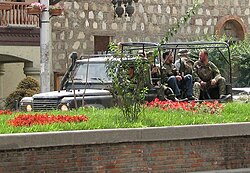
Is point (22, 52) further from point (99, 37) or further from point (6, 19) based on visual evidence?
point (99, 37)

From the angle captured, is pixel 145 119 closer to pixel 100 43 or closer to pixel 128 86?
pixel 128 86

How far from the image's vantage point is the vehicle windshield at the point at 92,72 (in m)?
17.7

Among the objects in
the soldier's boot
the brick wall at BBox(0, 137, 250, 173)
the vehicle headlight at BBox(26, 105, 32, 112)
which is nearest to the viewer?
the brick wall at BBox(0, 137, 250, 173)

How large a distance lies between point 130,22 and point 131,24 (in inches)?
4.0

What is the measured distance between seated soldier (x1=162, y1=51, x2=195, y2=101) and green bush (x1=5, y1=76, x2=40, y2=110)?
7.97 m

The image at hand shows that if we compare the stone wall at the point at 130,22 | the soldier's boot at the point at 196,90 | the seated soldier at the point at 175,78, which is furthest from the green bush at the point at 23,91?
the soldier's boot at the point at 196,90

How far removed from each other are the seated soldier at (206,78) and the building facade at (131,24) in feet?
33.1

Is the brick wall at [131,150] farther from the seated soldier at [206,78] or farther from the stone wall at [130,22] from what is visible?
the stone wall at [130,22]

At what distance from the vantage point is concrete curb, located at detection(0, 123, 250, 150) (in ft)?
35.7

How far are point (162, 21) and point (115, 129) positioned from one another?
2314 cm

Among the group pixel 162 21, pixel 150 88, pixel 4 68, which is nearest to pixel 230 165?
pixel 150 88

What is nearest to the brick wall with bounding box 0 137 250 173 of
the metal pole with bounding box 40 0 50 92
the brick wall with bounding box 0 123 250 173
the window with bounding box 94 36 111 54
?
the brick wall with bounding box 0 123 250 173

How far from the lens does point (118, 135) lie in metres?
11.6

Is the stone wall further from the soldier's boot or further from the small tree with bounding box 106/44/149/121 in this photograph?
the small tree with bounding box 106/44/149/121
